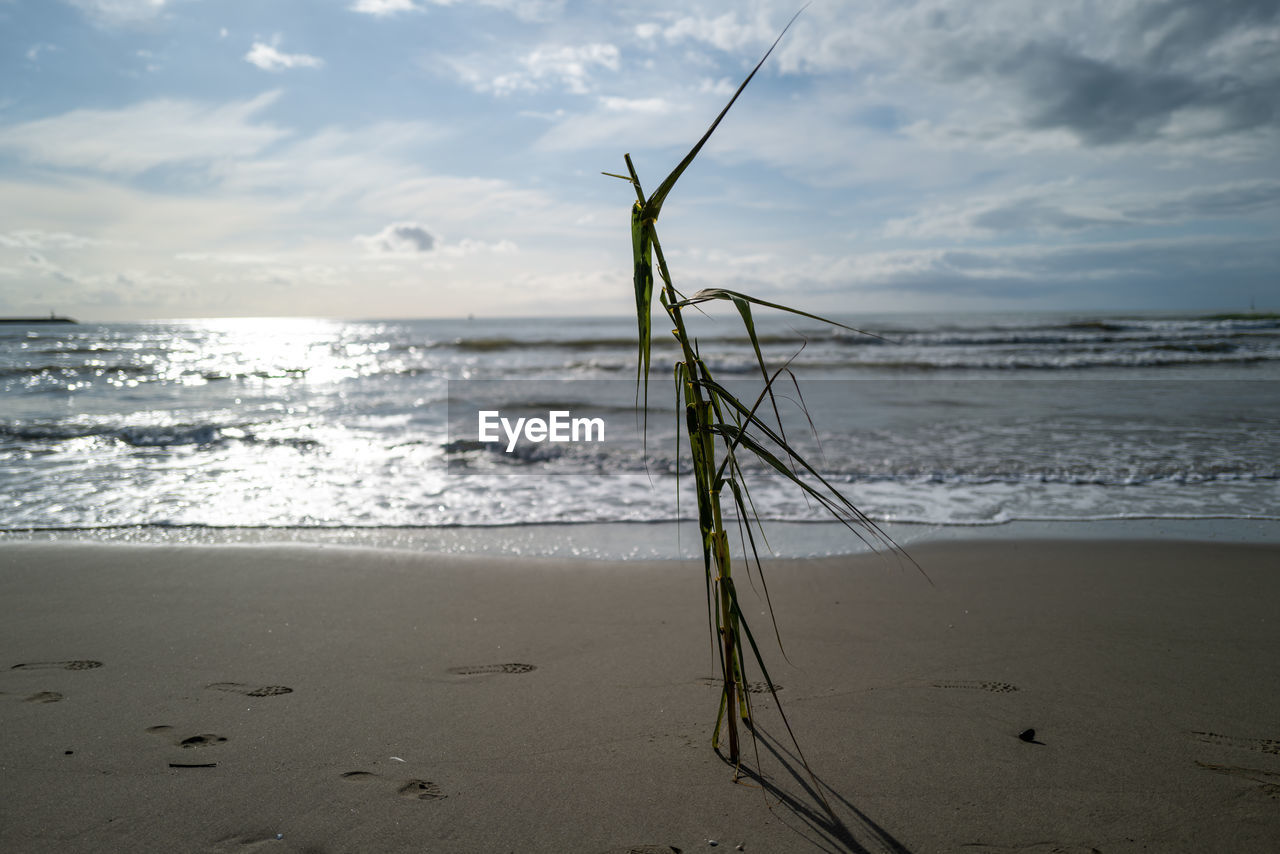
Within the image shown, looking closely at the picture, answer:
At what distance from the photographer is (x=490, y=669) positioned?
108 inches

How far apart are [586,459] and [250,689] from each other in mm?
5353

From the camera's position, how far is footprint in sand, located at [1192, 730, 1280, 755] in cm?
214

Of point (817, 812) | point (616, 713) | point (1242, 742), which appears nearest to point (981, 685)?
point (1242, 742)

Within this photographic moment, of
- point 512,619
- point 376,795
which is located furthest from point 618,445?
point 376,795

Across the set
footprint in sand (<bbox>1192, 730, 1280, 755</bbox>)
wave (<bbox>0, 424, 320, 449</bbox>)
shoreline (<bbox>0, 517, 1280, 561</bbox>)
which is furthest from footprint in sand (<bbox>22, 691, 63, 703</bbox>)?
wave (<bbox>0, 424, 320, 449</bbox>)

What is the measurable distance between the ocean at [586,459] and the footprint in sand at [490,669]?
108 cm

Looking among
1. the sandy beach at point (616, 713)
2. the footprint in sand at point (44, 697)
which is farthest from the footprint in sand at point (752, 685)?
the footprint in sand at point (44, 697)

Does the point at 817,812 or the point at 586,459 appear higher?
the point at 586,459

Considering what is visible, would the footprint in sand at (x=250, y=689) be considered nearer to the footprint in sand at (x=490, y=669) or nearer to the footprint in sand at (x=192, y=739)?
the footprint in sand at (x=192, y=739)

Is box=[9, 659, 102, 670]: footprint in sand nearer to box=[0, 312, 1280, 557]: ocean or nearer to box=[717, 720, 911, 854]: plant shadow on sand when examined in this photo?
box=[0, 312, 1280, 557]: ocean

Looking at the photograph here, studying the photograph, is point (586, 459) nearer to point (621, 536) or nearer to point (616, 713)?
point (621, 536)

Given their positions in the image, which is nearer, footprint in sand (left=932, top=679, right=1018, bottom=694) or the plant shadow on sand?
the plant shadow on sand

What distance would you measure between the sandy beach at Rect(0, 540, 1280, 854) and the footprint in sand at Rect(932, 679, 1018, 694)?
0.04ft

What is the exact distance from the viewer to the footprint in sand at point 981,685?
→ 2535 mm
